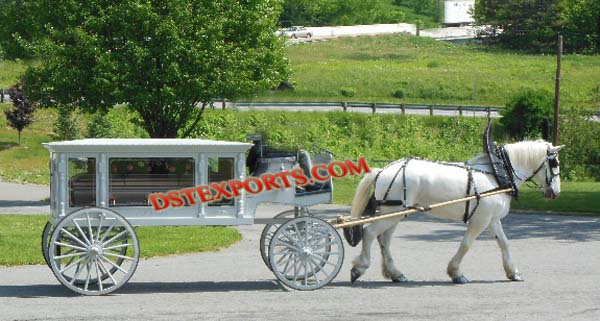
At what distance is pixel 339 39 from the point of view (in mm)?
101312

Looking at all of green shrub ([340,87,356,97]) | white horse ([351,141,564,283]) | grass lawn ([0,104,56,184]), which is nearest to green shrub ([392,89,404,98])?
green shrub ([340,87,356,97])

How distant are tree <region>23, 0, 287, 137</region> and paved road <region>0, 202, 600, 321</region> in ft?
40.6

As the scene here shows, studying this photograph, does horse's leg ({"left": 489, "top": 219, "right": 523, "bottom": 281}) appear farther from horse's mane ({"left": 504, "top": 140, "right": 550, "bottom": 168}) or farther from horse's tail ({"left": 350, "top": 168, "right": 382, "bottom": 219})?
horse's tail ({"left": 350, "top": 168, "right": 382, "bottom": 219})

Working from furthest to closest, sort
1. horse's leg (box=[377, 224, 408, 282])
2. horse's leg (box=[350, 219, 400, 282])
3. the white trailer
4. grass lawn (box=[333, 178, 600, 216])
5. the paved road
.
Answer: the white trailer, grass lawn (box=[333, 178, 600, 216]), horse's leg (box=[377, 224, 408, 282]), horse's leg (box=[350, 219, 400, 282]), the paved road

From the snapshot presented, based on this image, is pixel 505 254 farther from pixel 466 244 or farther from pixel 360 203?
pixel 360 203

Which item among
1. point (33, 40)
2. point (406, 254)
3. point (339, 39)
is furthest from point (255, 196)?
point (339, 39)

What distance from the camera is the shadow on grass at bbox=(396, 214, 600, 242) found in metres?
25.3

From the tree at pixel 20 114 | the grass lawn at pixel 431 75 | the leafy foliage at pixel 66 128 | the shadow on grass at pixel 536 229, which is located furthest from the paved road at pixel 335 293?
the grass lawn at pixel 431 75

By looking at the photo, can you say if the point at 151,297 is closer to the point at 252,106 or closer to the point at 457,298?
the point at 457,298

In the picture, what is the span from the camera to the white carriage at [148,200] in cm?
1559

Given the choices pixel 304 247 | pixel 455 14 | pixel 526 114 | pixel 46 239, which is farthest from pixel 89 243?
pixel 455 14

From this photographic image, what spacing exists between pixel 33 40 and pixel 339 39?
2607 inches

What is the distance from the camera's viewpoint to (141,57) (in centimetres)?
3316

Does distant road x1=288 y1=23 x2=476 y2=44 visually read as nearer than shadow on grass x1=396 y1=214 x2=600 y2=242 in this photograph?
No
